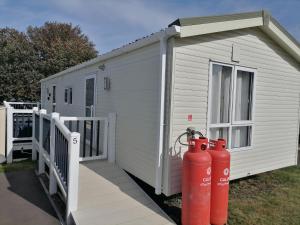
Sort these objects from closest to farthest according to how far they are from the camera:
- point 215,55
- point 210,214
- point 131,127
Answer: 1. point 210,214
2. point 215,55
3. point 131,127

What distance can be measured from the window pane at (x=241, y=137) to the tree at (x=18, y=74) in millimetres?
18623

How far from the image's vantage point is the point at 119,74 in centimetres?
573

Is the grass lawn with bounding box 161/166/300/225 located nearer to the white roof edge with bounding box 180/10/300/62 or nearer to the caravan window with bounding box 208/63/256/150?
the caravan window with bounding box 208/63/256/150

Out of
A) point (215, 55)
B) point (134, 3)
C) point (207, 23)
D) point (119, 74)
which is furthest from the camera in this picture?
point (134, 3)

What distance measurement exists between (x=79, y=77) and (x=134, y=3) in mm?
3807

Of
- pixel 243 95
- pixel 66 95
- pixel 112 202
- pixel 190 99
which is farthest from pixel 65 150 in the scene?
pixel 66 95

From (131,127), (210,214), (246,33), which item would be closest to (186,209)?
(210,214)

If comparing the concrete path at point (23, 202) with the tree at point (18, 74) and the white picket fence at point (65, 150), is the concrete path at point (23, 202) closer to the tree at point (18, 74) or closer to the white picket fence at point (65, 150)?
the white picket fence at point (65, 150)

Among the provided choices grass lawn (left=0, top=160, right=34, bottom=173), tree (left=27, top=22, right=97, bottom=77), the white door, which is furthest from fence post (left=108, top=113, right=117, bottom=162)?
tree (left=27, top=22, right=97, bottom=77)

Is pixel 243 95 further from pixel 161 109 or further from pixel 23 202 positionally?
pixel 23 202

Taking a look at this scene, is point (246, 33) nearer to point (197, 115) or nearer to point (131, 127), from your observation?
point (197, 115)

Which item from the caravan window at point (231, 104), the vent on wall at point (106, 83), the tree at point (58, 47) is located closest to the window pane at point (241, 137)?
the caravan window at point (231, 104)

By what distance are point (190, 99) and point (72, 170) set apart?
219cm

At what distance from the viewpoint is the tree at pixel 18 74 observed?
20.0 meters
